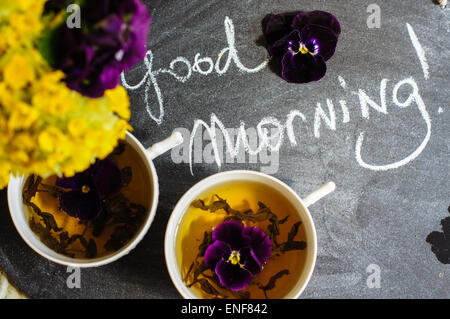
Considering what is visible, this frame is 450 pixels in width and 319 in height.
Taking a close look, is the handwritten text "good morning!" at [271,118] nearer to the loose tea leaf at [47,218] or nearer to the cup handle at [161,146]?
the cup handle at [161,146]

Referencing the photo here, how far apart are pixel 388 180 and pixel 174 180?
313mm

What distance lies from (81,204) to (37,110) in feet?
0.71

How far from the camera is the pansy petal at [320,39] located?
0.67 m

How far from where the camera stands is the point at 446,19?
2.28 feet

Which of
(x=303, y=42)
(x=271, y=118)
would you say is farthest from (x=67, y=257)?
(x=303, y=42)

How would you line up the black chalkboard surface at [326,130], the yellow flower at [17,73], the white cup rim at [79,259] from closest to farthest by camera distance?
the yellow flower at [17,73] < the white cup rim at [79,259] < the black chalkboard surface at [326,130]

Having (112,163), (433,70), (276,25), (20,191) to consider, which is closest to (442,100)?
(433,70)

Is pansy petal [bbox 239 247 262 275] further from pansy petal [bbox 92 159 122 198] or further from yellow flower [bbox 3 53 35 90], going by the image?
yellow flower [bbox 3 53 35 90]

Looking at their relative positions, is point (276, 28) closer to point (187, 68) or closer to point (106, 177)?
point (187, 68)

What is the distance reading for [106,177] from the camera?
0.55 m

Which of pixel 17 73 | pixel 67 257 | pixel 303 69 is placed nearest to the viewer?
pixel 17 73

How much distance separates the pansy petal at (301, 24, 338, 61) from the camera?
0.67m

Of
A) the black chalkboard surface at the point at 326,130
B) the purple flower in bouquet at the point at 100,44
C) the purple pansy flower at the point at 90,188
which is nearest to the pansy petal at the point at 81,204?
the purple pansy flower at the point at 90,188

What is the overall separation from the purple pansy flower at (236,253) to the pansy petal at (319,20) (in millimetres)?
315
